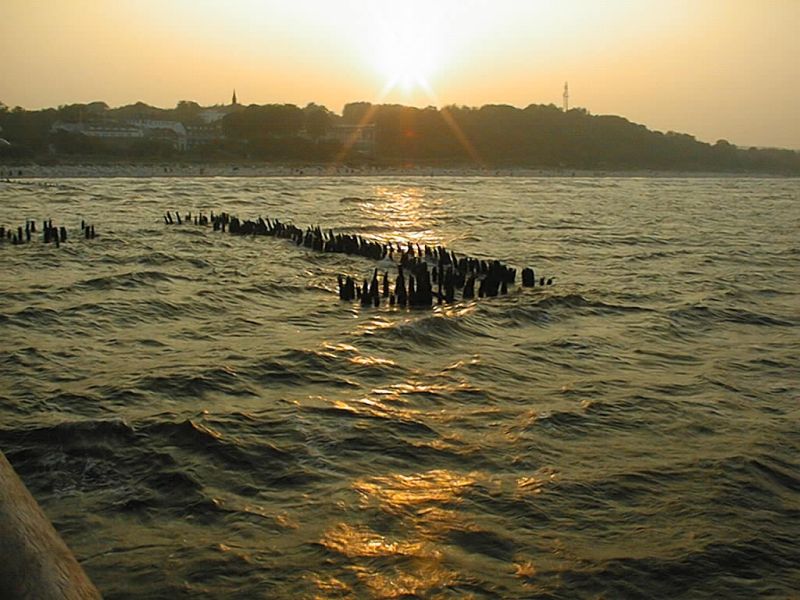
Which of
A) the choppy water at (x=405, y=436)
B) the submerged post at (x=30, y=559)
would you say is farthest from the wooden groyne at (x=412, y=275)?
the submerged post at (x=30, y=559)

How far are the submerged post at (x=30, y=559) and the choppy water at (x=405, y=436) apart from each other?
3.32 m

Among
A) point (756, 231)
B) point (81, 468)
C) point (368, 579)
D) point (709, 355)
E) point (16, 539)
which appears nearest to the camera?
point (16, 539)

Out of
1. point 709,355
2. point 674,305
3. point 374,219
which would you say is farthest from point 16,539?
point 374,219

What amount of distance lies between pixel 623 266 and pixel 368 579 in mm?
26883

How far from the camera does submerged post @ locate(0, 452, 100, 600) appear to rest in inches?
148

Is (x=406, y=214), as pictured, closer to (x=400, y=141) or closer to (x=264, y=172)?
(x=264, y=172)

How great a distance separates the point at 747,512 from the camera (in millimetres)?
9281

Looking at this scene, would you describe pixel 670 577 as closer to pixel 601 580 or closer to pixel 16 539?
pixel 601 580

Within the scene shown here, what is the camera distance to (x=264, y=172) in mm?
118062

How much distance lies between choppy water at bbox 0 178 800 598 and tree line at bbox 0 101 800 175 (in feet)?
337

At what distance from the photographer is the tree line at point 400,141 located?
129 meters

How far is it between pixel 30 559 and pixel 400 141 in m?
167

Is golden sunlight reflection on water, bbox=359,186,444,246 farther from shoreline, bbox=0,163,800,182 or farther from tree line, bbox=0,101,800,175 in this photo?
tree line, bbox=0,101,800,175

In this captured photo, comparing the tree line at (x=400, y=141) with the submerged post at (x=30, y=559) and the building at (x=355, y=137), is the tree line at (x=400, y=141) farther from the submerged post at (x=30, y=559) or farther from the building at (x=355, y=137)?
the submerged post at (x=30, y=559)
